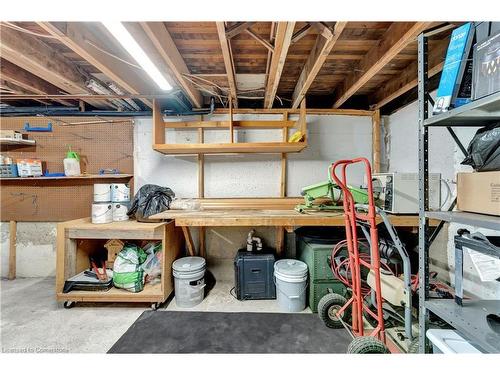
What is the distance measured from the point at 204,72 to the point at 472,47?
82.7 inches

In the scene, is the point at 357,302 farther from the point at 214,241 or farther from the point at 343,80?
the point at 343,80

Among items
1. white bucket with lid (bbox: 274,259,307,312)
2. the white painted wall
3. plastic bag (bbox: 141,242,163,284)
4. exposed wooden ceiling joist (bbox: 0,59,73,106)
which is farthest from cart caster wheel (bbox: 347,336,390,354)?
exposed wooden ceiling joist (bbox: 0,59,73,106)

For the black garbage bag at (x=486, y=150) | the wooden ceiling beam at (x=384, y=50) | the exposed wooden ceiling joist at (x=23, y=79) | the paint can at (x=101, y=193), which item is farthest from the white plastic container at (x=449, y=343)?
the exposed wooden ceiling joist at (x=23, y=79)

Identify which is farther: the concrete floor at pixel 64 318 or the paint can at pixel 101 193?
the paint can at pixel 101 193

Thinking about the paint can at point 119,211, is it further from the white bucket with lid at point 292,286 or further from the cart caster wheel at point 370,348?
the cart caster wheel at point 370,348

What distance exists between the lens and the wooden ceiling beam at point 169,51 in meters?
1.50

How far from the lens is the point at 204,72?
7.80 feet

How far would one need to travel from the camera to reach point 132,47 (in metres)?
1.44

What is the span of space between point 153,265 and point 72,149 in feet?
6.48

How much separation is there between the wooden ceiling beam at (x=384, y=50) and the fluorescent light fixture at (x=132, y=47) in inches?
69.6

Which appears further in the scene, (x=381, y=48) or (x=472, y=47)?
(x=381, y=48)

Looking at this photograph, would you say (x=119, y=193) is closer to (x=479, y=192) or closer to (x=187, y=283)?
(x=187, y=283)
